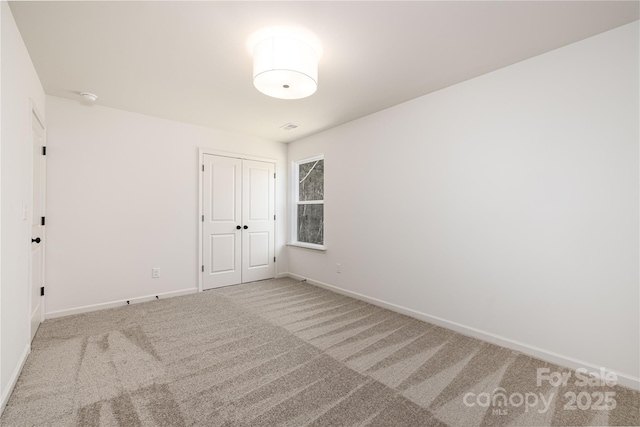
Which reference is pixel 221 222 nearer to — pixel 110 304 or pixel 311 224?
pixel 311 224

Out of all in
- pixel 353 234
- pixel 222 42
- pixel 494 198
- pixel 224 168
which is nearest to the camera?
pixel 222 42

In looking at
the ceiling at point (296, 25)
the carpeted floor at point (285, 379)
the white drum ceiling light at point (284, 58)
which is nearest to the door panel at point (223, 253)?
the carpeted floor at point (285, 379)

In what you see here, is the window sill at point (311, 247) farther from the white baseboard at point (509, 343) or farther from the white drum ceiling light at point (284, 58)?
the white drum ceiling light at point (284, 58)

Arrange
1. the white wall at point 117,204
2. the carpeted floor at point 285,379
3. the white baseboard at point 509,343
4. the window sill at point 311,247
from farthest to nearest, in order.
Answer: the window sill at point 311,247 → the white wall at point 117,204 → the white baseboard at point 509,343 → the carpeted floor at point 285,379

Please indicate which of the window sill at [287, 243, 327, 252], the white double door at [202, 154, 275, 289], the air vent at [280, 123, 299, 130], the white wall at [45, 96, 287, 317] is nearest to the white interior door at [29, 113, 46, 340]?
the white wall at [45, 96, 287, 317]

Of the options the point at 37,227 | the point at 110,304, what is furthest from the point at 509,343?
the point at 37,227

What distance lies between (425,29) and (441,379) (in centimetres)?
243

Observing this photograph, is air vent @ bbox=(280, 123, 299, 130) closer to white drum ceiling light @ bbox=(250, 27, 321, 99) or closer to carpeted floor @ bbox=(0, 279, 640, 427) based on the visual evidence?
white drum ceiling light @ bbox=(250, 27, 321, 99)

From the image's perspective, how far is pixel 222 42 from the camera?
2.07 metres

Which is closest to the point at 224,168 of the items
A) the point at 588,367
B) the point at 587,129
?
the point at 587,129

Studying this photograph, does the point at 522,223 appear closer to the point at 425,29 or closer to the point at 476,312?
the point at 476,312

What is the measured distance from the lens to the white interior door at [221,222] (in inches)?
162

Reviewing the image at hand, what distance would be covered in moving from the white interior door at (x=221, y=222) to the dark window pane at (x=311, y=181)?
1077 millimetres

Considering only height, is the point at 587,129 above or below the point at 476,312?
above
